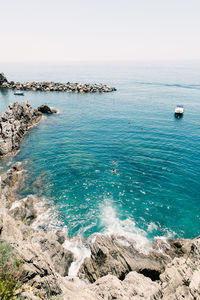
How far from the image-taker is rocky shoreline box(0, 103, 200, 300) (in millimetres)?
11155

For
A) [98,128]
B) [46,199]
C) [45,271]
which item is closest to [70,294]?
[45,271]

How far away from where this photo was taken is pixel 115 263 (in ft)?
63.2

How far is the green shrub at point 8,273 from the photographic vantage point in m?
8.12

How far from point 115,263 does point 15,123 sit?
54.1 metres

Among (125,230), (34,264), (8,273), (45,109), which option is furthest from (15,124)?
(8,273)

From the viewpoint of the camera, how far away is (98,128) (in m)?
63.1

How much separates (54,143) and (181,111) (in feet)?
182

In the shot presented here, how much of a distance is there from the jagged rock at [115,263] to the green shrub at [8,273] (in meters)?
12.2

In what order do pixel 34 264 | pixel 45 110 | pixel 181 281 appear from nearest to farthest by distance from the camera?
pixel 34 264 < pixel 181 281 < pixel 45 110

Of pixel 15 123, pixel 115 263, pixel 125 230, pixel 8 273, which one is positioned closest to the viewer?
pixel 8 273

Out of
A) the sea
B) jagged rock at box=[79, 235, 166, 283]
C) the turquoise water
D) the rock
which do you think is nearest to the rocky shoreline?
jagged rock at box=[79, 235, 166, 283]

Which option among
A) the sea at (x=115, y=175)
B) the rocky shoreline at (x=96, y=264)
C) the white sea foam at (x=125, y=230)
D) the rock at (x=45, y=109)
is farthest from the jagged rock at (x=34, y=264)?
the rock at (x=45, y=109)

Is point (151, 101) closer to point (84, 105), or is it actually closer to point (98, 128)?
point (84, 105)

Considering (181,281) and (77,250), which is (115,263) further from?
(181,281)
